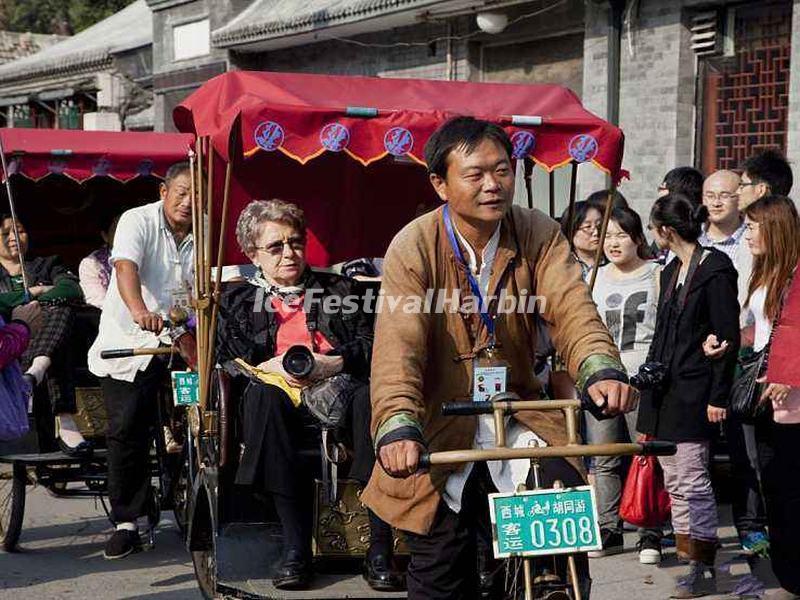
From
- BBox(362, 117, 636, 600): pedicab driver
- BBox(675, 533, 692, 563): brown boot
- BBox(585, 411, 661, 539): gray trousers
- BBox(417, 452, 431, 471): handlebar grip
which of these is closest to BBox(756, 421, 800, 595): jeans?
BBox(675, 533, 692, 563): brown boot

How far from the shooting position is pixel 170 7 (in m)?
20.5

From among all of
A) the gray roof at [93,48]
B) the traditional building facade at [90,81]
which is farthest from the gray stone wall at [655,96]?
the gray roof at [93,48]

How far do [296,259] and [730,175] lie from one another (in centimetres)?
298

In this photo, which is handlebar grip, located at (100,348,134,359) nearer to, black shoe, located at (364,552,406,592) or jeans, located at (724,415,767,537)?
black shoe, located at (364,552,406,592)

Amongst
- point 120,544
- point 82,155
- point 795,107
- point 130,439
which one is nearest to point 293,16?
point 795,107

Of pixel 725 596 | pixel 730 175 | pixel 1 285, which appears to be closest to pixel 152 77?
pixel 1 285

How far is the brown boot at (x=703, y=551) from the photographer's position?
606cm

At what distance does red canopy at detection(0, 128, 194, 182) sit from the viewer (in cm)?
848

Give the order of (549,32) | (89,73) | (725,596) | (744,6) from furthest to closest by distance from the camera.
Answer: (89,73)
(549,32)
(744,6)
(725,596)

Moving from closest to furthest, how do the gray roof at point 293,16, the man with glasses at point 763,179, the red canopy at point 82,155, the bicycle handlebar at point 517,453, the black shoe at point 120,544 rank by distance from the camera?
the bicycle handlebar at point 517,453
the black shoe at point 120,544
the man with glasses at point 763,179
the red canopy at point 82,155
the gray roof at point 293,16

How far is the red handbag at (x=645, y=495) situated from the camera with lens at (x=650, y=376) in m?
0.47

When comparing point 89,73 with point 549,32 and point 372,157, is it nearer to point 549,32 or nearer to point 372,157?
point 549,32

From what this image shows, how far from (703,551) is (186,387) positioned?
2555 millimetres

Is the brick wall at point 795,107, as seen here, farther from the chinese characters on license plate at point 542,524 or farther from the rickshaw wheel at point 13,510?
the chinese characters on license plate at point 542,524
